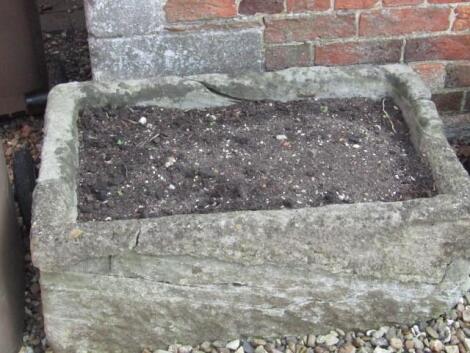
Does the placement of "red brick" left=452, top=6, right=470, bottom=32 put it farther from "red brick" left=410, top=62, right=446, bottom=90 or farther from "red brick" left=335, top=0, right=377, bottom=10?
"red brick" left=335, top=0, right=377, bottom=10

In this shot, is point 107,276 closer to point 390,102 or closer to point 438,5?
point 390,102

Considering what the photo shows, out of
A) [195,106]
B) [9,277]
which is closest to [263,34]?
[195,106]

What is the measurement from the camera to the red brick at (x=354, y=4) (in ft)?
8.58

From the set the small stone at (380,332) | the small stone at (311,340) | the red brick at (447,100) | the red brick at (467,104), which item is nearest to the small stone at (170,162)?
the small stone at (311,340)

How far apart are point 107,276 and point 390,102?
1.18 m

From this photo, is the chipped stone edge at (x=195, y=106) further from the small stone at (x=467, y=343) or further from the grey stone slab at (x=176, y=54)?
the small stone at (x=467, y=343)

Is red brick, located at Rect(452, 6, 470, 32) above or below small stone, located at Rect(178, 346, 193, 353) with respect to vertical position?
above

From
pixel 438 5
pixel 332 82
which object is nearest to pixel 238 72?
pixel 332 82

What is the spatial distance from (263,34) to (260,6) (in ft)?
0.34

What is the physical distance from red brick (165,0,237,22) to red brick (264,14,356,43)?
146 mm

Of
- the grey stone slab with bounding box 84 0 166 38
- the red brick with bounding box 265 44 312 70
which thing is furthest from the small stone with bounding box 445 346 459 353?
the grey stone slab with bounding box 84 0 166 38

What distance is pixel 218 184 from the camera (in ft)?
7.38

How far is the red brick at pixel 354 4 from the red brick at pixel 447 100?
0.49 m

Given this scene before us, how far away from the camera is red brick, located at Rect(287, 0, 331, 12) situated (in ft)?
8.54
